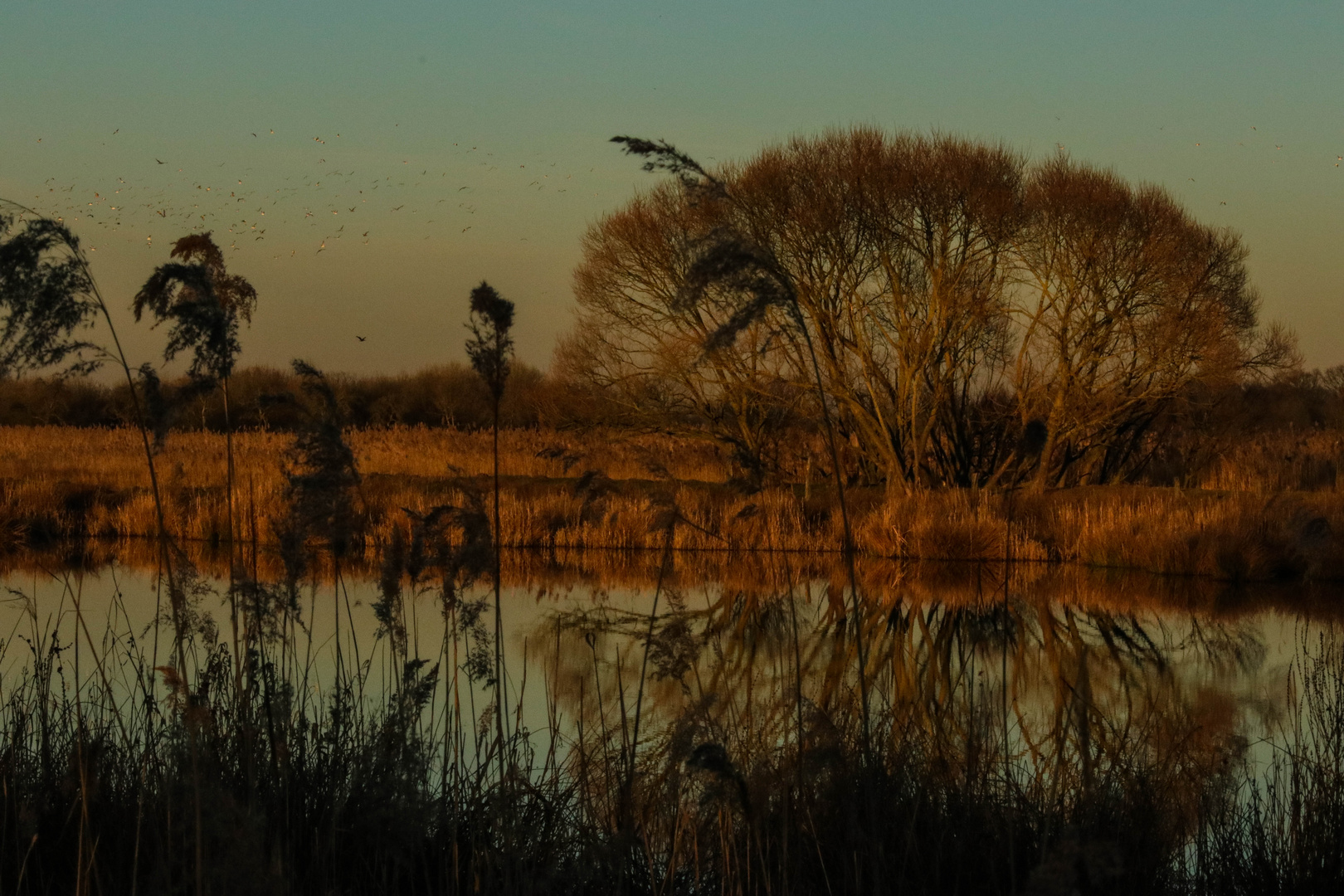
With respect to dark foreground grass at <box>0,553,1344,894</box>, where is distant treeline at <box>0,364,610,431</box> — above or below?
above

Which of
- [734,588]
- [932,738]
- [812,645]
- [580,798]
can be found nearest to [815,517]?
[734,588]

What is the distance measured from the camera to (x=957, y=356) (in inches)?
720

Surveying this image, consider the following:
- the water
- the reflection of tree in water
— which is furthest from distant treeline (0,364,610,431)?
the reflection of tree in water

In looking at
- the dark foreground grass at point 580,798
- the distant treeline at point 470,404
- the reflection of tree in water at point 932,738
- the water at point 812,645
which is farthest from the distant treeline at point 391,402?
the dark foreground grass at point 580,798

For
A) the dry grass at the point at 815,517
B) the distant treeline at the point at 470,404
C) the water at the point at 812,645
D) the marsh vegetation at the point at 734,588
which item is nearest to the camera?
the marsh vegetation at the point at 734,588

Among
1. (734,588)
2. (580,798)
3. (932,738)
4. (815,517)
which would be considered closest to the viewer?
(580,798)

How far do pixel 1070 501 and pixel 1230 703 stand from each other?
27.4ft

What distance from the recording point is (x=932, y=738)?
450cm

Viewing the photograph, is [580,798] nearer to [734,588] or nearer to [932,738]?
[932,738]

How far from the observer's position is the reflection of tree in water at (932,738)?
2.64m

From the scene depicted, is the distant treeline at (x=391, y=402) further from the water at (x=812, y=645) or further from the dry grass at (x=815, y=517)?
the water at (x=812, y=645)

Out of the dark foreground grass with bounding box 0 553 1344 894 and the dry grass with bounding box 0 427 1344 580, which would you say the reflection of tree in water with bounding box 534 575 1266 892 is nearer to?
the dark foreground grass with bounding box 0 553 1344 894

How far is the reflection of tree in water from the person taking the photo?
264 centimetres

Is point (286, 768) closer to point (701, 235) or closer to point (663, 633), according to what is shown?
point (663, 633)
